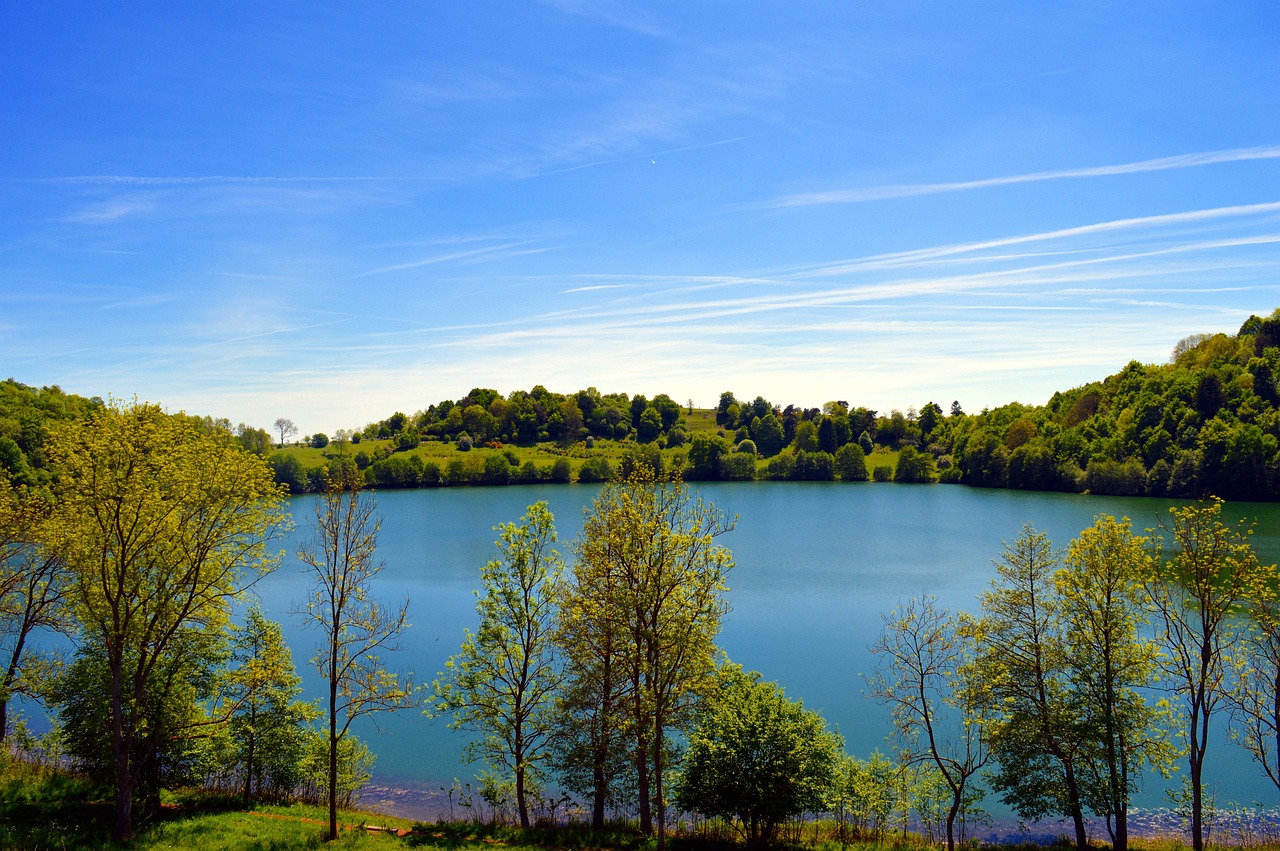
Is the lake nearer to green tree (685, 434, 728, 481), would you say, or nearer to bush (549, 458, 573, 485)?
bush (549, 458, 573, 485)

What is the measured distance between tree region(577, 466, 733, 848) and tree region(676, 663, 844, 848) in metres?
0.87

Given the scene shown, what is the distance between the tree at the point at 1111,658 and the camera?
1925cm

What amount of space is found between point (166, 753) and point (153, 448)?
9.66 m

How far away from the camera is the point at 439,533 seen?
79.4 meters

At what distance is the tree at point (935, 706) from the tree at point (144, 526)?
58.7 feet

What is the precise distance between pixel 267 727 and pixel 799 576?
41074 mm

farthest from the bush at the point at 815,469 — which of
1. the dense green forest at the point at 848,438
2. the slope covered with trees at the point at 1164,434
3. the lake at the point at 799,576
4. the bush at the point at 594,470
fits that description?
the bush at the point at 594,470

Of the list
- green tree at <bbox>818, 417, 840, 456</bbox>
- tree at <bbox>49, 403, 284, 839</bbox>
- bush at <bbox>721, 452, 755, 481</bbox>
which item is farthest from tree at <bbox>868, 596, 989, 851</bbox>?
green tree at <bbox>818, 417, 840, 456</bbox>

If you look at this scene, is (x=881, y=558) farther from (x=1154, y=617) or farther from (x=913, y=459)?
(x=913, y=459)

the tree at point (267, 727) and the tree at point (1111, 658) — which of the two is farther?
the tree at point (267, 727)

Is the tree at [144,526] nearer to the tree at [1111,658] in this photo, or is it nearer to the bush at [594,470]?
the tree at [1111,658]

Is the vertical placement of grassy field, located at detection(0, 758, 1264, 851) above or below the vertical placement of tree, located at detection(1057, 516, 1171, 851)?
below

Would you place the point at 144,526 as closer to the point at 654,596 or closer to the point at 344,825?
the point at 344,825

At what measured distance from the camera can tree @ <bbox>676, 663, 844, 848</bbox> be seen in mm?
18469
